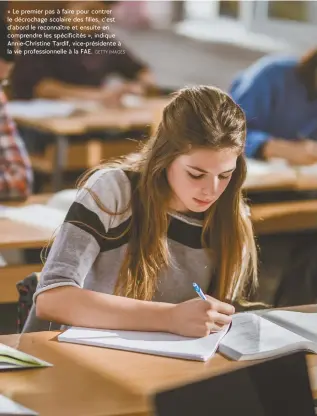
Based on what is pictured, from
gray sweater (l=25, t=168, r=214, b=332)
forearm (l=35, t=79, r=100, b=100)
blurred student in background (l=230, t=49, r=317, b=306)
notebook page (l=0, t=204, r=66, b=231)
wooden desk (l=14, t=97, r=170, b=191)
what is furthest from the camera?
forearm (l=35, t=79, r=100, b=100)

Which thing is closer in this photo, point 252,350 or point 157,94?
point 252,350

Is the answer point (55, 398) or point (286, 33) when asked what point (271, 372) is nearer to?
point (55, 398)

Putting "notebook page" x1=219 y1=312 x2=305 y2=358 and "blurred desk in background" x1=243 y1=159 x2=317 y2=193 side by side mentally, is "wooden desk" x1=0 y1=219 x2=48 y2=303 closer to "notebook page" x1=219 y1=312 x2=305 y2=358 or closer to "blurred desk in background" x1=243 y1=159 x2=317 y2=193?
"notebook page" x1=219 y1=312 x2=305 y2=358

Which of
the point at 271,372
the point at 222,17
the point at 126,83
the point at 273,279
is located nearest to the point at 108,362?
the point at 271,372

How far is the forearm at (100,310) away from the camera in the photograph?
1.87 metres

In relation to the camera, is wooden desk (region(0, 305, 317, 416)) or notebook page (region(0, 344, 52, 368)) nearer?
wooden desk (region(0, 305, 317, 416))

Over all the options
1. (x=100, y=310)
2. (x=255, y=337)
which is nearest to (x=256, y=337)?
(x=255, y=337)

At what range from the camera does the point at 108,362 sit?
67.6 inches

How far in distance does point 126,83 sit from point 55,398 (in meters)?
4.29

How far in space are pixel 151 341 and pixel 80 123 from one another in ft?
9.27

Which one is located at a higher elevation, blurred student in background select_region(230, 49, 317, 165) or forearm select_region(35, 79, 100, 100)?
blurred student in background select_region(230, 49, 317, 165)

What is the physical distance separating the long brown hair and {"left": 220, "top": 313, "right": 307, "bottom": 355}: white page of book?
0.27 m

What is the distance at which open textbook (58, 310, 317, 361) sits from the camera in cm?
177

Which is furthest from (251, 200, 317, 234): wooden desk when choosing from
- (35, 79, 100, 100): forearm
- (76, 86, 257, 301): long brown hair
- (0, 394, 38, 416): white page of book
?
(35, 79, 100, 100): forearm
